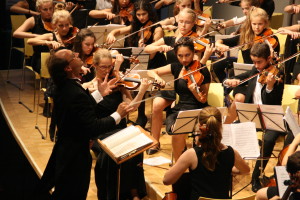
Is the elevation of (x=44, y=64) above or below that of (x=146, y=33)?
below

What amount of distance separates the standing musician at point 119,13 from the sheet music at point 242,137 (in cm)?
289

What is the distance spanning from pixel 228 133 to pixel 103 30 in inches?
110

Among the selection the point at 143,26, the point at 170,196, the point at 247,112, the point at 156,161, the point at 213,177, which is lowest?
the point at 156,161

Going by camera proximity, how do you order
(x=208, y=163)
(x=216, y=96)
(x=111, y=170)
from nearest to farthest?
(x=208, y=163)
(x=111, y=170)
(x=216, y=96)

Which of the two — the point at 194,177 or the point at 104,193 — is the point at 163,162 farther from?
the point at 194,177

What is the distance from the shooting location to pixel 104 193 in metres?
4.28

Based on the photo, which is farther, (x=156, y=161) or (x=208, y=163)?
(x=156, y=161)

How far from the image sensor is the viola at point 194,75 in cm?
469

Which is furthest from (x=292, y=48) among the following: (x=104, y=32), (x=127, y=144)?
(x=127, y=144)

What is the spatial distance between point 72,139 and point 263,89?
1.85 meters

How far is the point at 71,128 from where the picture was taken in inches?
138

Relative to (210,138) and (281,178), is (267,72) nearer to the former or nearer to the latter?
(210,138)

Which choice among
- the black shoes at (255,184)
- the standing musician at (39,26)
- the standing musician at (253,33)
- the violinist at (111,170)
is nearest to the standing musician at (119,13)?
the standing musician at (39,26)

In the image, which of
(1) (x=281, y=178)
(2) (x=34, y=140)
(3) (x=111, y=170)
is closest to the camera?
(1) (x=281, y=178)
